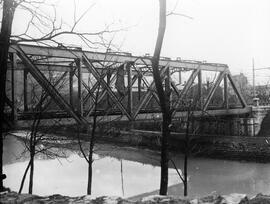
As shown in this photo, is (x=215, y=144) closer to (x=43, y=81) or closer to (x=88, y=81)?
(x=88, y=81)

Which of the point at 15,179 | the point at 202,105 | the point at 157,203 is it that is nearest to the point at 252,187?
the point at 202,105

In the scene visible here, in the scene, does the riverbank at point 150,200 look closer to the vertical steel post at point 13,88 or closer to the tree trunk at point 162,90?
the tree trunk at point 162,90

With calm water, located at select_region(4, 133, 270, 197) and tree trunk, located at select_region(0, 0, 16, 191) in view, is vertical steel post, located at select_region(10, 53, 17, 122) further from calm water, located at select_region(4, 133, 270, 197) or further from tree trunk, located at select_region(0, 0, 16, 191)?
tree trunk, located at select_region(0, 0, 16, 191)

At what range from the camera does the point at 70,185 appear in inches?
786

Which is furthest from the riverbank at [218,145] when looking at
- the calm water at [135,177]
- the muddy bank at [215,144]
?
the calm water at [135,177]

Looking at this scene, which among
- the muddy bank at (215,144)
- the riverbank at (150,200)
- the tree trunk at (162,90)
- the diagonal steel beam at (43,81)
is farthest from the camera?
the muddy bank at (215,144)

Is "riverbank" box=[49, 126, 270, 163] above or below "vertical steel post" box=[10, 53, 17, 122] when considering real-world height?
below

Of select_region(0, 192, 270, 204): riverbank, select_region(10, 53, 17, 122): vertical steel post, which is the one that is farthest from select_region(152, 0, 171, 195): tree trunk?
select_region(10, 53, 17, 122): vertical steel post

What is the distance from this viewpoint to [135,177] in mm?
23188

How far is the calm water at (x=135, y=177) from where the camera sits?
19.4 m

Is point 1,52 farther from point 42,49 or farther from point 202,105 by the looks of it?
point 202,105

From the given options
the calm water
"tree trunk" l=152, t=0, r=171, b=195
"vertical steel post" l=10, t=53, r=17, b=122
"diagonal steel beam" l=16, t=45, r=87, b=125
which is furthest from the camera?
the calm water

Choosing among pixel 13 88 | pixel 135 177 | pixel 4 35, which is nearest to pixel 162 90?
pixel 4 35

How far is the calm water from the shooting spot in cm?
1942
